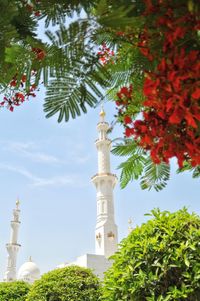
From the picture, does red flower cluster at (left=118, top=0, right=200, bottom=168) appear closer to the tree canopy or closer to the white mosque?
the tree canopy

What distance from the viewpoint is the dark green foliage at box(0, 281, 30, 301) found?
34.7 ft

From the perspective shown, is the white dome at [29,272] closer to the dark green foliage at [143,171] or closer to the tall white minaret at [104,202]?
the tall white minaret at [104,202]

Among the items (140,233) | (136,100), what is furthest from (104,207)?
(136,100)

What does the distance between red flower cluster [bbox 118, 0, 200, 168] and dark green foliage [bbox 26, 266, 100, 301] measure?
7210mm

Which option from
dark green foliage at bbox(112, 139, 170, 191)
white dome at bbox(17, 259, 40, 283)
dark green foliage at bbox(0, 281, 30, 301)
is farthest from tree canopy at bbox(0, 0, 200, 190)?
white dome at bbox(17, 259, 40, 283)

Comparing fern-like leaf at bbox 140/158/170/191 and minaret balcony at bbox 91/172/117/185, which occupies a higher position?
minaret balcony at bbox 91/172/117/185

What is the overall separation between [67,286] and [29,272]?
65.5ft

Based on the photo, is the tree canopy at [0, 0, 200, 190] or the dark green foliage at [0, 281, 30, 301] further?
the dark green foliage at [0, 281, 30, 301]

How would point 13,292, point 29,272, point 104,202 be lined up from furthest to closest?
point 104,202
point 29,272
point 13,292

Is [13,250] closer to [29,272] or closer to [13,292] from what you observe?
[29,272]

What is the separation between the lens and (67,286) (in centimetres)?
805

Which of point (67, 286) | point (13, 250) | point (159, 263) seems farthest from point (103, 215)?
point (159, 263)

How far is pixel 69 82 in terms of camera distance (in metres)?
1.34

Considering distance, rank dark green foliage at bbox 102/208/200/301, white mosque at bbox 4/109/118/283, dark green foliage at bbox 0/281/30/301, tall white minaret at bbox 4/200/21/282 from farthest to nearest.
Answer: tall white minaret at bbox 4/200/21/282
white mosque at bbox 4/109/118/283
dark green foliage at bbox 0/281/30/301
dark green foliage at bbox 102/208/200/301
